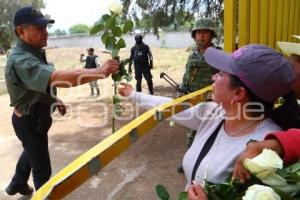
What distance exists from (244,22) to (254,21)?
8 cm

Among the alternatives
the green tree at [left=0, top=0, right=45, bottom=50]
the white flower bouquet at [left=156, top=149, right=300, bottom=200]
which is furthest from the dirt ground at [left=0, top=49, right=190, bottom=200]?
the green tree at [left=0, top=0, right=45, bottom=50]

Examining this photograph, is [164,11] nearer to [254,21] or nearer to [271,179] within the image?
[254,21]

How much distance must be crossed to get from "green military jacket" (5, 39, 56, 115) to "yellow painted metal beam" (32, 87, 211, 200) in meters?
1.32

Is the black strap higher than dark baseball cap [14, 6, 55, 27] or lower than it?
lower

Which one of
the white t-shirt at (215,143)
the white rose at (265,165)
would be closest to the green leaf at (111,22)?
the white t-shirt at (215,143)

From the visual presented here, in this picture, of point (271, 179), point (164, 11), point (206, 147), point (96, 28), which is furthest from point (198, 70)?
point (164, 11)

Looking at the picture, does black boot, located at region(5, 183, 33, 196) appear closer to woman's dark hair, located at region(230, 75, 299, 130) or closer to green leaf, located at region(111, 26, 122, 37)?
green leaf, located at region(111, 26, 122, 37)

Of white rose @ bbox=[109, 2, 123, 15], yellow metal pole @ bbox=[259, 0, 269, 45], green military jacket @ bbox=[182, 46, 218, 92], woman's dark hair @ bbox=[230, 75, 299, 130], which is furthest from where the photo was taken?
green military jacket @ bbox=[182, 46, 218, 92]

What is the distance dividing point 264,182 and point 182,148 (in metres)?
5.21

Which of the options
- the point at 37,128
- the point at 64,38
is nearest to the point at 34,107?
the point at 37,128

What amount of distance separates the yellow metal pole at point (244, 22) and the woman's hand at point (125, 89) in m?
1.16

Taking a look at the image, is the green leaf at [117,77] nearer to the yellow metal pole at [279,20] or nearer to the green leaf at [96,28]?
the green leaf at [96,28]

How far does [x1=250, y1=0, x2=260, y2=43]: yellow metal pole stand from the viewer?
3100 mm

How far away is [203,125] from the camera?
2059 mm
